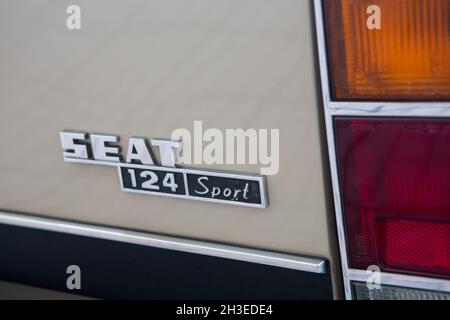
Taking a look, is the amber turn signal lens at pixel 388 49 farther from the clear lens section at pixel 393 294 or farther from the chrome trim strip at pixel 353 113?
the clear lens section at pixel 393 294

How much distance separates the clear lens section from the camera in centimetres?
159

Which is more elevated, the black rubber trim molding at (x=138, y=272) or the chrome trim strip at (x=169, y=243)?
the chrome trim strip at (x=169, y=243)

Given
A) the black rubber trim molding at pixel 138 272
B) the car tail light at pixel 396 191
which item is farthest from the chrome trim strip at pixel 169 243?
the car tail light at pixel 396 191

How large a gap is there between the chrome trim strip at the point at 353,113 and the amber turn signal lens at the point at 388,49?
11 millimetres

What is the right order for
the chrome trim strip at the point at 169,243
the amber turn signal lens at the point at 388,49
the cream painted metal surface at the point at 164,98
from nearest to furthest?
1. the amber turn signal lens at the point at 388,49
2. the cream painted metal surface at the point at 164,98
3. the chrome trim strip at the point at 169,243

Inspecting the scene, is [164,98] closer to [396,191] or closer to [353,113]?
[353,113]

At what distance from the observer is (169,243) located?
1.80m

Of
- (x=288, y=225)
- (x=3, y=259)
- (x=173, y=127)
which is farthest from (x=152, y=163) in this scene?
(x=3, y=259)

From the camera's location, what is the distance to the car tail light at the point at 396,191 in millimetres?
1483

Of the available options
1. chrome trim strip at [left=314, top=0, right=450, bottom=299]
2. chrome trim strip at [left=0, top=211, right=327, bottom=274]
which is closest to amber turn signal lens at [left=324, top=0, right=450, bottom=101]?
chrome trim strip at [left=314, top=0, right=450, bottom=299]

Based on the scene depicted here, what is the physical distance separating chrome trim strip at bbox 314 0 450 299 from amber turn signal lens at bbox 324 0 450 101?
0.04ft

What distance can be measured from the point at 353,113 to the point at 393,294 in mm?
399

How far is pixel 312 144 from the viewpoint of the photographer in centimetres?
157

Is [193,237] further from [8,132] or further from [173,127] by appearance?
[8,132]
